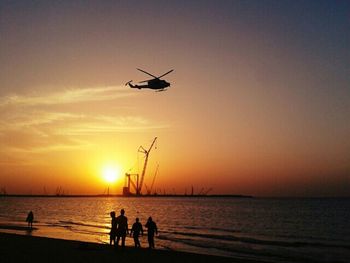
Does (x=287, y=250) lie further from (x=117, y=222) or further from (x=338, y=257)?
(x=117, y=222)

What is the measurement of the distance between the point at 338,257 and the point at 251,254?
704cm

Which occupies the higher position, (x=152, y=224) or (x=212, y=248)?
(x=152, y=224)

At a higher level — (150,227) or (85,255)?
(150,227)

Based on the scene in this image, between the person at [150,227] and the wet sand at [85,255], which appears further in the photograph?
the person at [150,227]

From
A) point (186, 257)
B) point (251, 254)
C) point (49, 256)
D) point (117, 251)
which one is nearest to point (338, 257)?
point (251, 254)

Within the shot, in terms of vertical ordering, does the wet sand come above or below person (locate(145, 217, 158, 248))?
below

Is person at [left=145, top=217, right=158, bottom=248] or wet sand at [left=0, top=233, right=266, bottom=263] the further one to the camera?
person at [left=145, top=217, right=158, bottom=248]

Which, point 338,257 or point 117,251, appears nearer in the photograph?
point 117,251

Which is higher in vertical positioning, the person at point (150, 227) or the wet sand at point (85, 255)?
the person at point (150, 227)

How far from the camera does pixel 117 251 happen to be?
24.2 meters

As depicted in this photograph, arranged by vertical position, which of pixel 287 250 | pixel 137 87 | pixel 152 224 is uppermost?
pixel 137 87

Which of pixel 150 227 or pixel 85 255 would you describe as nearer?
pixel 85 255

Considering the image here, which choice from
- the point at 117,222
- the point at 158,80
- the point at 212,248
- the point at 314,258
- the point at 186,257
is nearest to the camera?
the point at 117,222

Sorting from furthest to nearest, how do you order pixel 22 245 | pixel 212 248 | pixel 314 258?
pixel 212 248, pixel 314 258, pixel 22 245
